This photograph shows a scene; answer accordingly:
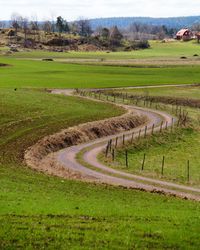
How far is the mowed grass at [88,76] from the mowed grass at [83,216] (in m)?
75.6

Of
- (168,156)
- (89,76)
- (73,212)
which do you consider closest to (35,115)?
(168,156)

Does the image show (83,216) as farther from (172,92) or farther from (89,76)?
(89,76)

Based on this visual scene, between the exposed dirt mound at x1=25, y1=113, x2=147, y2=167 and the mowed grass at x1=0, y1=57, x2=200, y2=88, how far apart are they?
144ft

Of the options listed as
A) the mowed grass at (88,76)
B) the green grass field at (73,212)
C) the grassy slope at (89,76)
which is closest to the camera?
the green grass field at (73,212)

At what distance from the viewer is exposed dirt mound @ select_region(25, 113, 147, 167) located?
5241cm

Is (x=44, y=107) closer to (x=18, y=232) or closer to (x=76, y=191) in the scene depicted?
(x=76, y=191)

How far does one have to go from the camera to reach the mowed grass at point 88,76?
123 metres

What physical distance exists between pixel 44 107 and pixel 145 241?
5435 cm

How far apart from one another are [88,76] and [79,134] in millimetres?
82455

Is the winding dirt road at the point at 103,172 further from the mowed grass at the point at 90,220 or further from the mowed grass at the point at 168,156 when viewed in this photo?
the mowed grass at the point at 90,220

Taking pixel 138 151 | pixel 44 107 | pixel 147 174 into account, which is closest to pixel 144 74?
pixel 44 107

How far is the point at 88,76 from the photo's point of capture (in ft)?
470

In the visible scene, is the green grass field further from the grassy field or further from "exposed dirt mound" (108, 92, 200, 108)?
"exposed dirt mound" (108, 92, 200, 108)

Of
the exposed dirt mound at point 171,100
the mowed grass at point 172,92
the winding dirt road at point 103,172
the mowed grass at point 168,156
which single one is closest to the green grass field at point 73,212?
the winding dirt road at point 103,172
